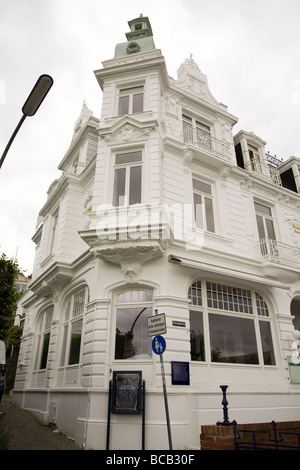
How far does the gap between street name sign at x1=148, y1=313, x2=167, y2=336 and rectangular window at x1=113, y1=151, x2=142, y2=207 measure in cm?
525

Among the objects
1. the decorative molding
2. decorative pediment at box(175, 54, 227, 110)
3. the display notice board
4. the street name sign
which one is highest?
the decorative molding

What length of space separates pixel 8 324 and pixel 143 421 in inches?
246

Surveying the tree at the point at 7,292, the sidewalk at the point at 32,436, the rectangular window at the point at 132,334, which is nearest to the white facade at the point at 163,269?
the rectangular window at the point at 132,334

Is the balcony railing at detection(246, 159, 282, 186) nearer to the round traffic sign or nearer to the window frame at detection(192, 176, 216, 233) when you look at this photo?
the window frame at detection(192, 176, 216, 233)

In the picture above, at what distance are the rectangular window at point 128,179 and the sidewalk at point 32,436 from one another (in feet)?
23.5

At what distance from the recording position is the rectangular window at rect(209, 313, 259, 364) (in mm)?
10953

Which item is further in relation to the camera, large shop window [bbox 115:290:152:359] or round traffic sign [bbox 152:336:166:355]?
large shop window [bbox 115:290:152:359]

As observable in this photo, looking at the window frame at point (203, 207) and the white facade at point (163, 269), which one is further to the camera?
the window frame at point (203, 207)

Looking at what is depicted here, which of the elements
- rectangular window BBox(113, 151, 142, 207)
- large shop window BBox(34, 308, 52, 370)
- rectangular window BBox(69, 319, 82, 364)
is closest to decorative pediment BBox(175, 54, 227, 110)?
rectangular window BBox(113, 151, 142, 207)

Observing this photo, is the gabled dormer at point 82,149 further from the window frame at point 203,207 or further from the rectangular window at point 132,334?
the rectangular window at point 132,334

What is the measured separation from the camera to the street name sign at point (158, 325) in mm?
7051

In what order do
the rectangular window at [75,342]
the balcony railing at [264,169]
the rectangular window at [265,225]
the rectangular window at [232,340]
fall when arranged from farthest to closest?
1. the balcony railing at [264,169]
2. the rectangular window at [265,225]
3. the rectangular window at [75,342]
4. the rectangular window at [232,340]

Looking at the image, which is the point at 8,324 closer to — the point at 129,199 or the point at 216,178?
the point at 129,199

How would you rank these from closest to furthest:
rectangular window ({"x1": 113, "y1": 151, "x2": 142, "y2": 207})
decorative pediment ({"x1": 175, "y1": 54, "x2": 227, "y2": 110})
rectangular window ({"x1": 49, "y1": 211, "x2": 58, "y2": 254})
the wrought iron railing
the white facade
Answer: the wrought iron railing, the white facade, rectangular window ({"x1": 113, "y1": 151, "x2": 142, "y2": 207}), decorative pediment ({"x1": 175, "y1": 54, "x2": 227, "y2": 110}), rectangular window ({"x1": 49, "y1": 211, "x2": 58, "y2": 254})
